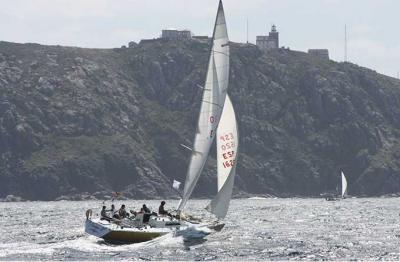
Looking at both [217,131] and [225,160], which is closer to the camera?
[225,160]

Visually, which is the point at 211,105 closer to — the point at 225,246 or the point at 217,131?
the point at 217,131

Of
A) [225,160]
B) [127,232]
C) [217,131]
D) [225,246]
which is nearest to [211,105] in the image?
[217,131]

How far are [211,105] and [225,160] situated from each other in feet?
14.1

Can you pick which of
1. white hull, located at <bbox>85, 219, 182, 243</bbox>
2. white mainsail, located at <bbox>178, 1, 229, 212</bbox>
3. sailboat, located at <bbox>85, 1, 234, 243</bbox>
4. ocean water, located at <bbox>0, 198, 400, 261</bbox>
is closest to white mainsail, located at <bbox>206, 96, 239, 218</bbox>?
sailboat, located at <bbox>85, 1, 234, 243</bbox>

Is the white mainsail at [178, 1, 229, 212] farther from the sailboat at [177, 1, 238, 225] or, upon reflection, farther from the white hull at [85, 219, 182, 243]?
the white hull at [85, 219, 182, 243]

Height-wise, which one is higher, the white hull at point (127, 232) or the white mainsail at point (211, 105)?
the white mainsail at point (211, 105)

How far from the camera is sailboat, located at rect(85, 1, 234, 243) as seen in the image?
68.0 meters

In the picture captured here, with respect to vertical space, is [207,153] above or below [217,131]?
below

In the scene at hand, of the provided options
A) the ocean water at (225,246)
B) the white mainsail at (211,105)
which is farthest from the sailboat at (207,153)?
the ocean water at (225,246)

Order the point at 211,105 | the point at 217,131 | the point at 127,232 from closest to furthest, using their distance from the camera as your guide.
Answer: the point at 127,232, the point at 211,105, the point at 217,131

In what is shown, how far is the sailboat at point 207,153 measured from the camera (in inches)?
2677

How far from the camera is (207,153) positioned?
6875 centimetres

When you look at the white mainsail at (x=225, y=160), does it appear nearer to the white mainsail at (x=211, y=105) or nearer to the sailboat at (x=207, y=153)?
the sailboat at (x=207, y=153)

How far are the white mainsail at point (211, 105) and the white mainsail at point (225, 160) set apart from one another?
1.59m
